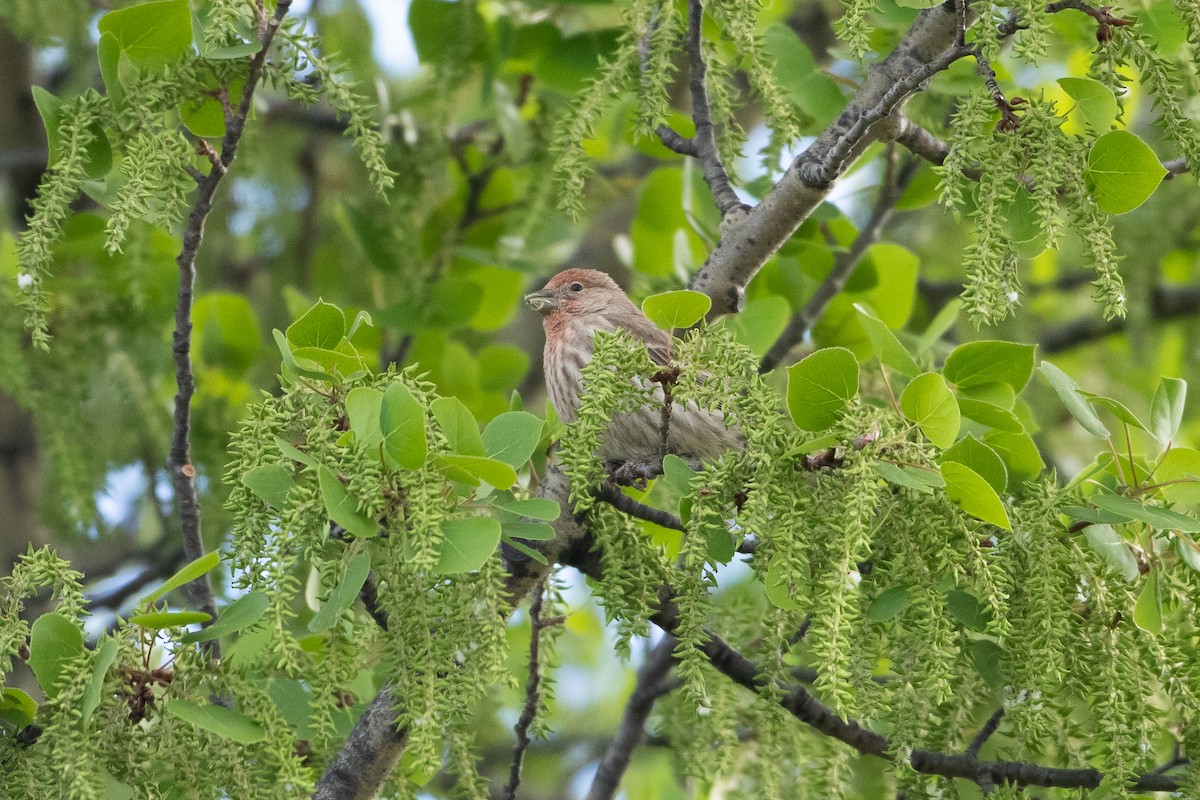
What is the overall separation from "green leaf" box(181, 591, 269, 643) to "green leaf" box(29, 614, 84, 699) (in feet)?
1.15

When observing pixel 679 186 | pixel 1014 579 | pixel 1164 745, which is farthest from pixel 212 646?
pixel 679 186

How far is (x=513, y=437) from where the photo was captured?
290 centimetres

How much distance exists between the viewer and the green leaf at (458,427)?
9.00 ft

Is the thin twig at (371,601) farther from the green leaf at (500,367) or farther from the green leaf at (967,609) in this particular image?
the green leaf at (500,367)

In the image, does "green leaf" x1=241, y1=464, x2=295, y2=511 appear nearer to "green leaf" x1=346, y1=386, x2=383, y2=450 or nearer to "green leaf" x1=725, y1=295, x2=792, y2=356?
"green leaf" x1=346, y1=386, x2=383, y2=450

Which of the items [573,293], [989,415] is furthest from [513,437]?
[573,293]

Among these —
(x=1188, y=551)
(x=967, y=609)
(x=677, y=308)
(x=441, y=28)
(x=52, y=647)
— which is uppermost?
(x=677, y=308)

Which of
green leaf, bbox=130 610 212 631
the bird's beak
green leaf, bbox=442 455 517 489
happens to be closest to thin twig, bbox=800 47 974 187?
green leaf, bbox=442 455 517 489

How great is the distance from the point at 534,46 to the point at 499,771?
14.8ft

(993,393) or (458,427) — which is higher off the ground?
(458,427)

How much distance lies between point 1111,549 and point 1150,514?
0.16m

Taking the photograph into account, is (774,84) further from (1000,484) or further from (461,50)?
(461,50)

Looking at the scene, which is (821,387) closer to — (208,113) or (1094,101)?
(1094,101)

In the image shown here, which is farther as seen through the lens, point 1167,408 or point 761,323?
point 761,323
